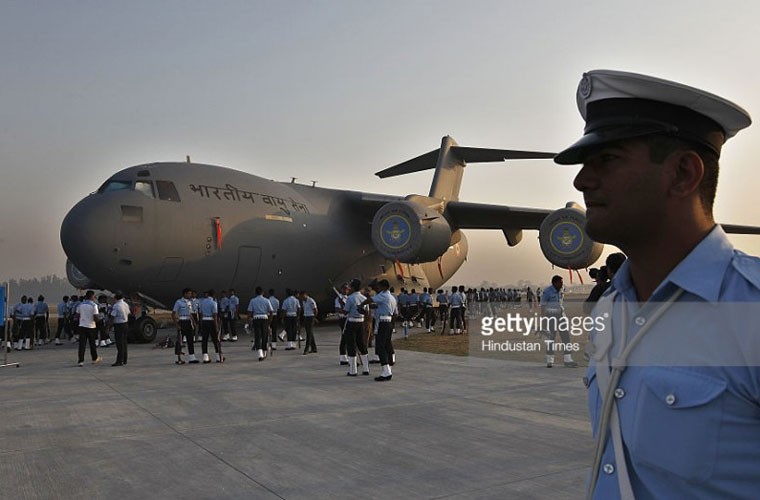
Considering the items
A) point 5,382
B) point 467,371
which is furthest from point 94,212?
point 467,371

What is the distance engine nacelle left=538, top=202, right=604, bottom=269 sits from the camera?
1670cm

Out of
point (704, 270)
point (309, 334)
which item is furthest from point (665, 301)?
point (309, 334)

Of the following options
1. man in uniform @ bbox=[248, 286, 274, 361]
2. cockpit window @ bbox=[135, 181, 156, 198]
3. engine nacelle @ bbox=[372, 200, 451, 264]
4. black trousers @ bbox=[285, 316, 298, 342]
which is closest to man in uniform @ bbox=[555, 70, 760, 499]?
man in uniform @ bbox=[248, 286, 274, 361]

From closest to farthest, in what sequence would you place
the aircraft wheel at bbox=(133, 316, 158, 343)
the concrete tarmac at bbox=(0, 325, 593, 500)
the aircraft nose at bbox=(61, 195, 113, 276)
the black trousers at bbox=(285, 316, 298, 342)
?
the concrete tarmac at bbox=(0, 325, 593, 500) → the aircraft nose at bbox=(61, 195, 113, 276) → the black trousers at bbox=(285, 316, 298, 342) → the aircraft wheel at bbox=(133, 316, 158, 343)

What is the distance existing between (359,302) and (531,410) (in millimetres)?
4385

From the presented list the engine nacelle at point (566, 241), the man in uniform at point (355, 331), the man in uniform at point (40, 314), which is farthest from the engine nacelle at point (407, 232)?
the man in uniform at point (40, 314)

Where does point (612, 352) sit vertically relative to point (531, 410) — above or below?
above

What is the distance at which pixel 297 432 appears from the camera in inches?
232

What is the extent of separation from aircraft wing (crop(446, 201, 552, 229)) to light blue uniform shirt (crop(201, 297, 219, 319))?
10.5 metres

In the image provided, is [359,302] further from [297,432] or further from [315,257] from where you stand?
[315,257]

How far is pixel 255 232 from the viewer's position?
16375mm

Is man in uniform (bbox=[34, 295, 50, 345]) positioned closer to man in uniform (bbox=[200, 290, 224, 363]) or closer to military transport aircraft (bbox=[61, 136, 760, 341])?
military transport aircraft (bbox=[61, 136, 760, 341])

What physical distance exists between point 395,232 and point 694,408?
50.9 ft

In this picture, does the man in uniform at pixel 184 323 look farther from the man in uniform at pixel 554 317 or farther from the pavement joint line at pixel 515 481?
the pavement joint line at pixel 515 481
